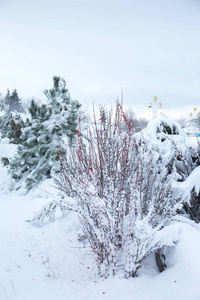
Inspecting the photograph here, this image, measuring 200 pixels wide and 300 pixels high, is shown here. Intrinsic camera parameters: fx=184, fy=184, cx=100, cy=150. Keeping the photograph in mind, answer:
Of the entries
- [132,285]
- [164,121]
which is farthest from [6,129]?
[132,285]

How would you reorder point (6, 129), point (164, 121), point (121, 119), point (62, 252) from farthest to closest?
point (6, 129) < point (164, 121) < point (62, 252) < point (121, 119)

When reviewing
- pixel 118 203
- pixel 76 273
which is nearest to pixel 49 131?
pixel 118 203

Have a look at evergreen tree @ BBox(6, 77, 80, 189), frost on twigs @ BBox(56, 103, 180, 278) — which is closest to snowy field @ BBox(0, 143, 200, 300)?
frost on twigs @ BBox(56, 103, 180, 278)

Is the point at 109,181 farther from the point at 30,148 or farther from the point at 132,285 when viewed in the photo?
the point at 30,148

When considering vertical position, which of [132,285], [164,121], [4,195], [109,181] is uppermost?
[164,121]

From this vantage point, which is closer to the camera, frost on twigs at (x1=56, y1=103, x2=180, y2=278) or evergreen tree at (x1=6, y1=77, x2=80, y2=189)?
frost on twigs at (x1=56, y1=103, x2=180, y2=278)

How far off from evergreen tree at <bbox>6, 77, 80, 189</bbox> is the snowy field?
3.81 meters

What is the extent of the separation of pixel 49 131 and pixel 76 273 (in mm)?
5855

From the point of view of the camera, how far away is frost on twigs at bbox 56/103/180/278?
2305 mm

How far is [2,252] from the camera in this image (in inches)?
132

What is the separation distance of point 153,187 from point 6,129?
23113 mm

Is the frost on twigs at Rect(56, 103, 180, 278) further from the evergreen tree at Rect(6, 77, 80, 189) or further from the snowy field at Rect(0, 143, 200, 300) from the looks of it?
the evergreen tree at Rect(6, 77, 80, 189)

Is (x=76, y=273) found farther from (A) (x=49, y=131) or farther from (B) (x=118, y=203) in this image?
(A) (x=49, y=131)

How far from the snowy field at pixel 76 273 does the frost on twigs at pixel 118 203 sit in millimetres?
226
